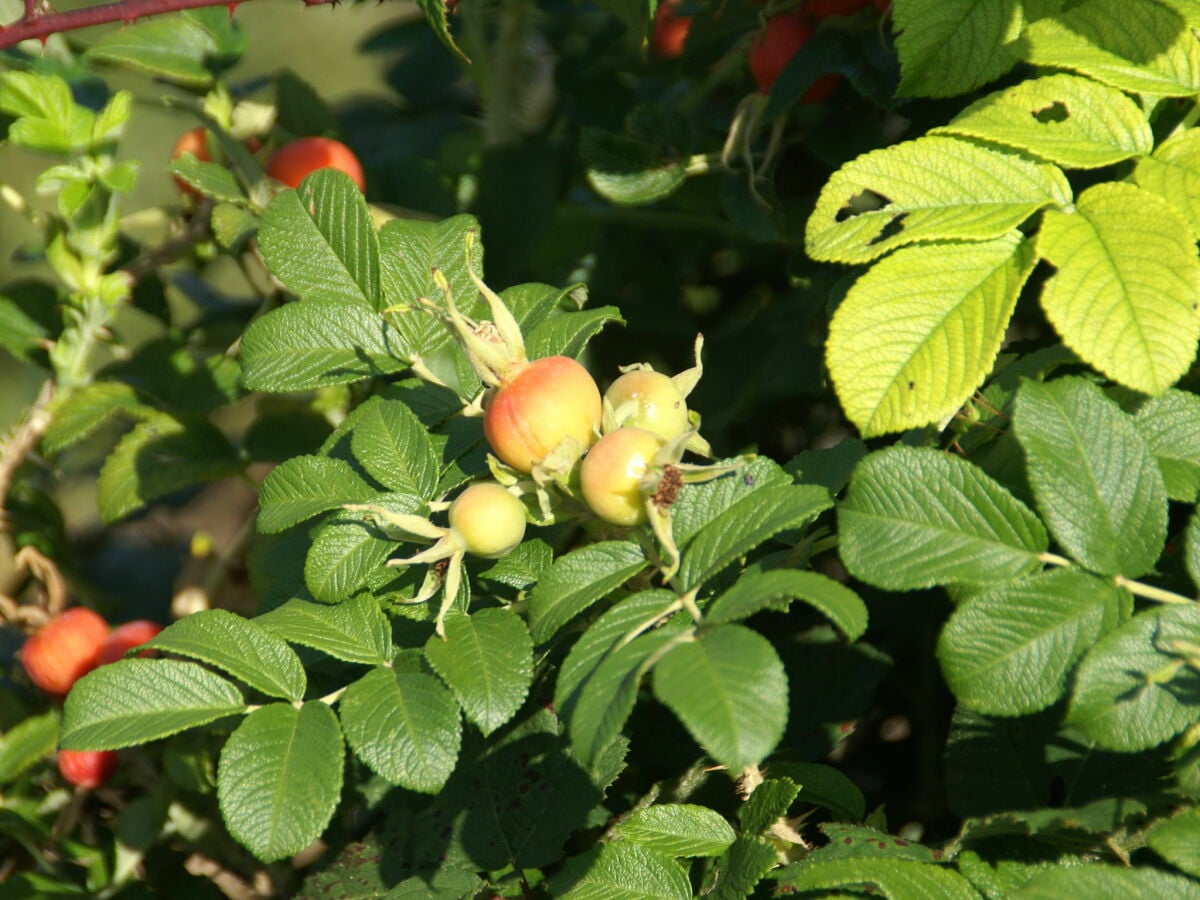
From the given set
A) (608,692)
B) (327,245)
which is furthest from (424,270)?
(608,692)

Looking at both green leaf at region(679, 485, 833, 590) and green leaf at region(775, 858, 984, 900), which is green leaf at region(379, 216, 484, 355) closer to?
green leaf at region(679, 485, 833, 590)

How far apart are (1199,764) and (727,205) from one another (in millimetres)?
813

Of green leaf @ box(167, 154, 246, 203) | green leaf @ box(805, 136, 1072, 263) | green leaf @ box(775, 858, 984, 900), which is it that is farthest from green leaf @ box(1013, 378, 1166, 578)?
green leaf @ box(167, 154, 246, 203)

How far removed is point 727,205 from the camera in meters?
1.38

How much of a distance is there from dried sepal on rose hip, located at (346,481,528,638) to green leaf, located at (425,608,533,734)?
0.02 m

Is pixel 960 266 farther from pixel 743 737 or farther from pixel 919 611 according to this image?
pixel 919 611

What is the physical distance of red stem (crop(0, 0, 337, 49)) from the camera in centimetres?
119

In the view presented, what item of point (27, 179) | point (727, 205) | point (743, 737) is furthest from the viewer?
point (27, 179)

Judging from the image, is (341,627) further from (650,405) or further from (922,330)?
(922,330)

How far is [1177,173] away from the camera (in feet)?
3.06

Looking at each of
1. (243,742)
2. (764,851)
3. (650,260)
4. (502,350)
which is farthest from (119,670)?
(650,260)

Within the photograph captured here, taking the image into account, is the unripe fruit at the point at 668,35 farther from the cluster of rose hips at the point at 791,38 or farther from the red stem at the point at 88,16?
the red stem at the point at 88,16

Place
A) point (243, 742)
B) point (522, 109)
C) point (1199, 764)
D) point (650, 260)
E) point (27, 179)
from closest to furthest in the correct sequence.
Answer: point (1199, 764)
point (243, 742)
point (650, 260)
point (522, 109)
point (27, 179)

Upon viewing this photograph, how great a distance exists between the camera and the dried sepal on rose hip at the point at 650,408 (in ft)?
3.09
